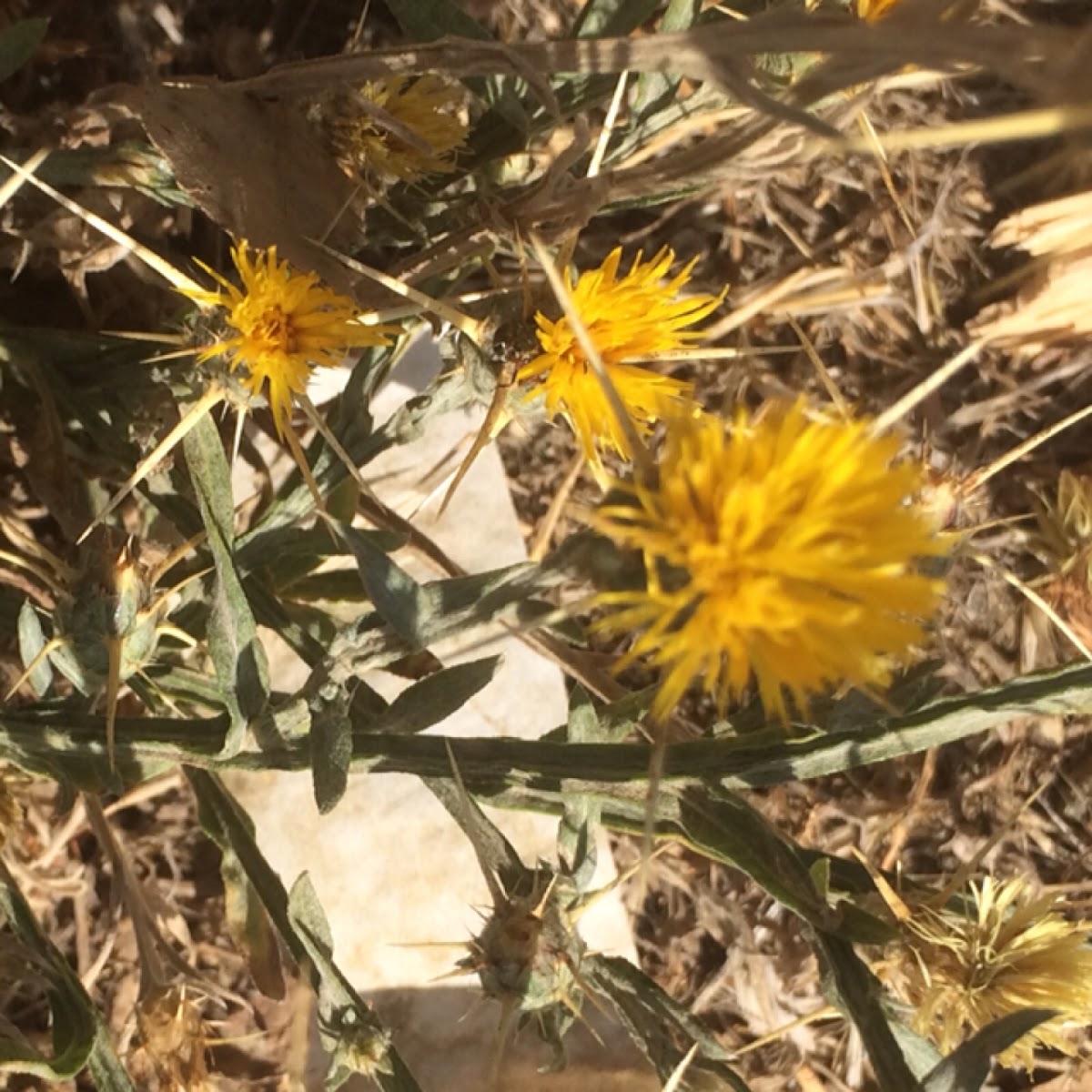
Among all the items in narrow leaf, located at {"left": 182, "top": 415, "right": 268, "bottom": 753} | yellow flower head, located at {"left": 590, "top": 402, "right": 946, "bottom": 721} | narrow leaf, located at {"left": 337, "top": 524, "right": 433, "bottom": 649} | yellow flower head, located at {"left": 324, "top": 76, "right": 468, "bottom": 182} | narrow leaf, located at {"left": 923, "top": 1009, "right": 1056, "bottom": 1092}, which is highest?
yellow flower head, located at {"left": 324, "top": 76, "right": 468, "bottom": 182}

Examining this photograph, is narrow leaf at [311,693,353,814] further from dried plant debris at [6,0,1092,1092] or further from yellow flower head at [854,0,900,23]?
yellow flower head at [854,0,900,23]

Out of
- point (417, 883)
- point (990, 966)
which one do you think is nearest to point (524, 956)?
point (990, 966)

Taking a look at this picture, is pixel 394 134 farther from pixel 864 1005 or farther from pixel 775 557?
pixel 864 1005

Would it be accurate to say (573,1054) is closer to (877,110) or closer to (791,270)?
(791,270)

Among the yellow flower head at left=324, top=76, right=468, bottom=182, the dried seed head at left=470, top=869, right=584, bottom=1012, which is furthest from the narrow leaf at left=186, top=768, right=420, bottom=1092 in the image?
the yellow flower head at left=324, top=76, right=468, bottom=182

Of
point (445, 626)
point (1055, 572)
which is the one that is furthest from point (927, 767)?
point (445, 626)

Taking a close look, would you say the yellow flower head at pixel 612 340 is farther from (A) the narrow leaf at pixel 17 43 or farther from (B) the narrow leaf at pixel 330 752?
(A) the narrow leaf at pixel 17 43
